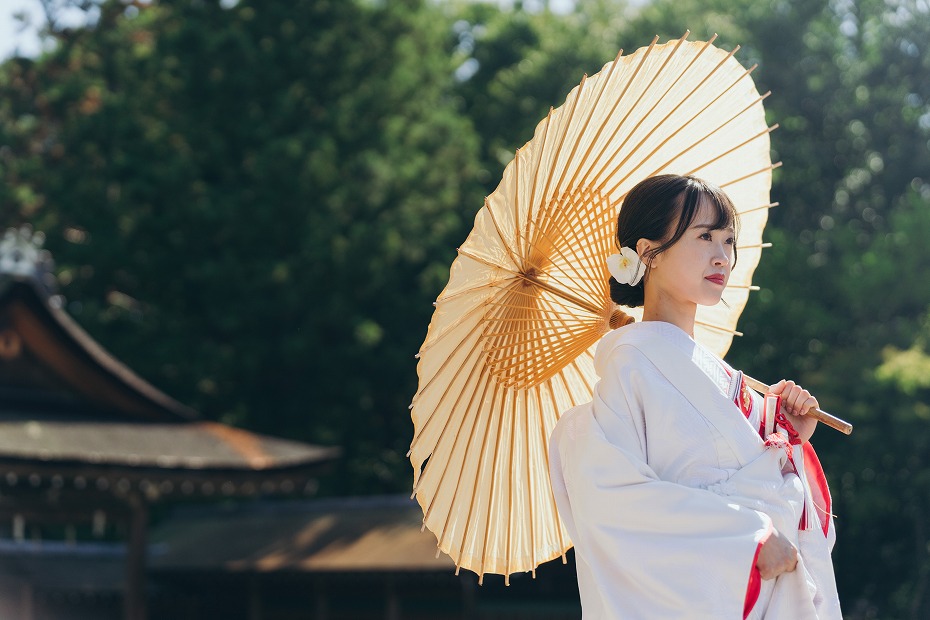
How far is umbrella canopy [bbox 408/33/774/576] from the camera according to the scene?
2758mm

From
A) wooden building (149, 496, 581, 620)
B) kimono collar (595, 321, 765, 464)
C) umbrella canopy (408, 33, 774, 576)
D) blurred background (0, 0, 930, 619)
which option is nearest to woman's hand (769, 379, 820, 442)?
kimono collar (595, 321, 765, 464)

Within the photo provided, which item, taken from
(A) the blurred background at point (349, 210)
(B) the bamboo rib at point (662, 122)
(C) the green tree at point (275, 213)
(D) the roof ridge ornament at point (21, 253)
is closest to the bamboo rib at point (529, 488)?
(B) the bamboo rib at point (662, 122)

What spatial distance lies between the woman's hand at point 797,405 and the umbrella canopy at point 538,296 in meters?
0.42

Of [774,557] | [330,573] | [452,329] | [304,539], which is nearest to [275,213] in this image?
[304,539]

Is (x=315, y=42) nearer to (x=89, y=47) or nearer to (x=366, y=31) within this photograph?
(x=366, y=31)

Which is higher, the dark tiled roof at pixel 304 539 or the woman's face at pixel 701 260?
the woman's face at pixel 701 260

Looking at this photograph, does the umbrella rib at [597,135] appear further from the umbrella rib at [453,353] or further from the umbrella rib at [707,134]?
the umbrella rib at [453,353]

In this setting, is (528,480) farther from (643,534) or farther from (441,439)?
(643,534)

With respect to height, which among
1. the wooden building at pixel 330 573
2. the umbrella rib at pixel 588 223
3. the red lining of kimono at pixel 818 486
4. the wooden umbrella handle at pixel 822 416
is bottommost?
the wooden building at pixel 330 573

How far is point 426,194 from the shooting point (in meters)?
15.6

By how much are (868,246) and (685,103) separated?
13.3 m

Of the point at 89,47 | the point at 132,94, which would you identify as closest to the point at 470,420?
the point at 132,94

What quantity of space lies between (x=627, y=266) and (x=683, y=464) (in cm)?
46

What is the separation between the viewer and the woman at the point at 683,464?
2.24 metres
